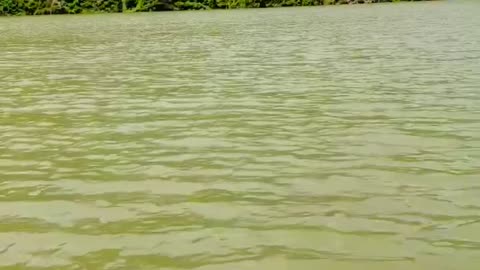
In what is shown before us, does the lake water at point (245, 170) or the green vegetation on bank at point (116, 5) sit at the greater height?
the lake water at point (245, 170)

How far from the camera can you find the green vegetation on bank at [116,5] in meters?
63.5

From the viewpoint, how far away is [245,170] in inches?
274

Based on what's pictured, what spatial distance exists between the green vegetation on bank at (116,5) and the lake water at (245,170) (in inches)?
2009

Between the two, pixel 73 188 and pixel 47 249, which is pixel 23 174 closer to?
pixel 73 188

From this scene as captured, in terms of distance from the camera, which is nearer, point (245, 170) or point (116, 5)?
point (245, 170)

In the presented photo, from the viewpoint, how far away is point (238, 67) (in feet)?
52.1

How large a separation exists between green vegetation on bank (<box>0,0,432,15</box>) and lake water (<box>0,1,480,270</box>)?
5103 centimetres

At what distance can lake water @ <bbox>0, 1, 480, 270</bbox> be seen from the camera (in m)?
4.93

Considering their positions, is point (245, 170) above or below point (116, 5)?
above

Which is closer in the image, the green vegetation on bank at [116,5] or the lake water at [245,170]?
the lake water at [245,170]

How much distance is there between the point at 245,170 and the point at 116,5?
60501mm

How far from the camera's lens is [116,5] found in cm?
6538

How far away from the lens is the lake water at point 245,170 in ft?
16.2

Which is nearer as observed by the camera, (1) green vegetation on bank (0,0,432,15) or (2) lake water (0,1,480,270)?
(2) lake water (0,1,480,270)
